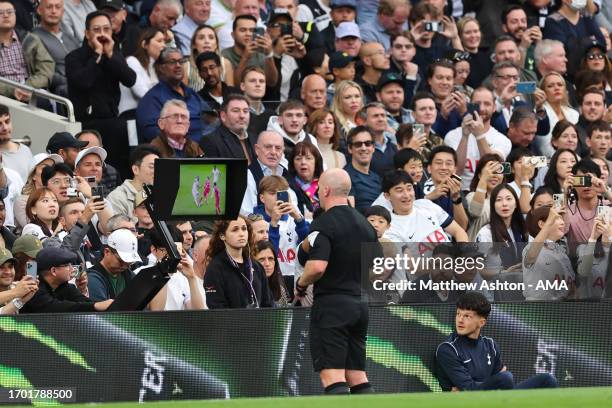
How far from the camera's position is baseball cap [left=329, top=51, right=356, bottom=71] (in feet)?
64.2

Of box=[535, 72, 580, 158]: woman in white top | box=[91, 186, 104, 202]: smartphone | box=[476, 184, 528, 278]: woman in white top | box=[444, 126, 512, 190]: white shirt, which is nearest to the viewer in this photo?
box=[91, 186, 104, 202]: smartphone

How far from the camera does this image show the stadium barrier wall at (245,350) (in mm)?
13273

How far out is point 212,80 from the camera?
18516 millimetres

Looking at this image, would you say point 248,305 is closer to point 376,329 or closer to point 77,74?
point 376,329

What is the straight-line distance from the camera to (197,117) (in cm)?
1822

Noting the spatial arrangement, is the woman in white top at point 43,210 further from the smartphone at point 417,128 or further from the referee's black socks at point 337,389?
the smartphone at point 417,128

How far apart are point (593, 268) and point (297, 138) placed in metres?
4.54

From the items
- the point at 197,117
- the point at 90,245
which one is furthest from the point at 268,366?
Answer: the point at 197,117

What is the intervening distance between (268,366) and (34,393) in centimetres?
193

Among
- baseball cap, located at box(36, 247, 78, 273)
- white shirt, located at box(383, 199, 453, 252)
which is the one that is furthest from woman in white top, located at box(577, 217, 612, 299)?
baseball cap, located at box(36, 247, 78, 273)

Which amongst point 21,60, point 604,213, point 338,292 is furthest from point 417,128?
point 338,292

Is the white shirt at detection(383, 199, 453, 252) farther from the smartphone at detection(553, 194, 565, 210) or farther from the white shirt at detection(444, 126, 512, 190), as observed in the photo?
the white shirt at detection(444, 126, 512, 190)

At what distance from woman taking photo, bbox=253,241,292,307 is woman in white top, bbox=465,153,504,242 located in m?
3.04

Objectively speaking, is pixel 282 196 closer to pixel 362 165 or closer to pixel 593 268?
pixel 362 165
